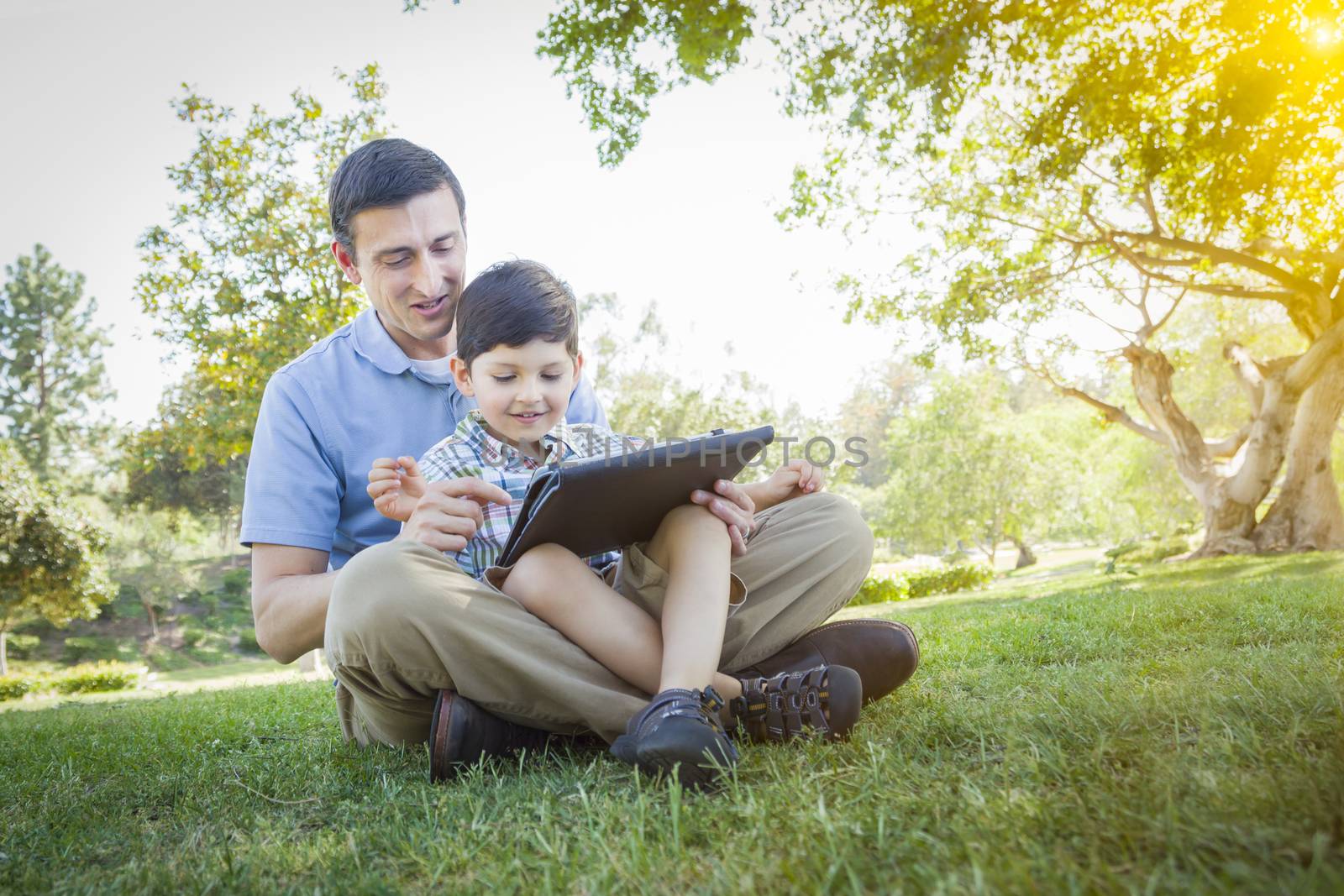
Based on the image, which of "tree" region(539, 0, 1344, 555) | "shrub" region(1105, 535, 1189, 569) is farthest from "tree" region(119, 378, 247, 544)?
"shrub" region(1105, 535, 1189, 569)

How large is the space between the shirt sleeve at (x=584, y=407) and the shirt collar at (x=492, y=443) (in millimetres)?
362

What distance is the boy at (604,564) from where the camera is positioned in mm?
1863

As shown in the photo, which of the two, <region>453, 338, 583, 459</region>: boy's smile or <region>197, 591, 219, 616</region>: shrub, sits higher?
<region>453, 338, 583, 459</region>: boy's smile

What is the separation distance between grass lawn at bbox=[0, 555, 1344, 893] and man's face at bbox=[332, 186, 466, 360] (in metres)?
1.36

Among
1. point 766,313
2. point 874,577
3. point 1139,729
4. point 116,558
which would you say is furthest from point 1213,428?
point 116,558

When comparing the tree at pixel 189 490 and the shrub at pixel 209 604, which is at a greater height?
the tree at pixel 189 490

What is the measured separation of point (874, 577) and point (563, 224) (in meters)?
21.8

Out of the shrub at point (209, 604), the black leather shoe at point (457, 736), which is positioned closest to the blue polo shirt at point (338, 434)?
the black leather shoe at point (457, 736)

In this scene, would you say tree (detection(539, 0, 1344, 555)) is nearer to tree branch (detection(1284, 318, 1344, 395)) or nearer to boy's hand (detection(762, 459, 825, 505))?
tree branch (detection(1284, 318, 1344, 395))

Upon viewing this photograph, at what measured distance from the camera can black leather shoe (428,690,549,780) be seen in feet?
6.43

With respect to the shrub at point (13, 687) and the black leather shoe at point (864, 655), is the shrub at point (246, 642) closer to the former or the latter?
the shrub at point (13, 687)

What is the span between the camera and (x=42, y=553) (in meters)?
16.2

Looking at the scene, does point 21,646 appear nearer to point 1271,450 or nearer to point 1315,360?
point 1271,450

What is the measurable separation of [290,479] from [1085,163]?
37.9 ft
